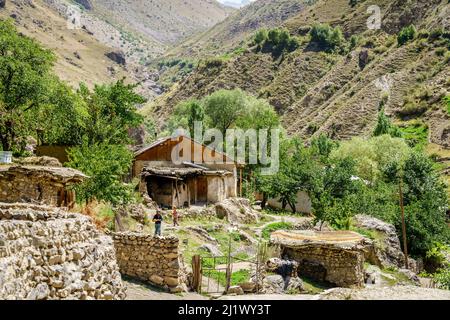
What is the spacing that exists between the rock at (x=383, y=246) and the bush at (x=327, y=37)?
334 ft

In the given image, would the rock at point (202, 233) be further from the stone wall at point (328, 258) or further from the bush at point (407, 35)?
the bush at point (407, 35)

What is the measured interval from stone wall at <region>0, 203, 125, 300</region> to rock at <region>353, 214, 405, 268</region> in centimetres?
1921

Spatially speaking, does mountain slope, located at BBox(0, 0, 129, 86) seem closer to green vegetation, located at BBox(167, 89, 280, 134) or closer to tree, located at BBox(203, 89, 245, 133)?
green vegetation, located at BBox(167, 89, 280, 134)

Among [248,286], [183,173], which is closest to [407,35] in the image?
[183,173]

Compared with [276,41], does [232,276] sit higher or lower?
lower

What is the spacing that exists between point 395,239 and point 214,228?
36.2ft

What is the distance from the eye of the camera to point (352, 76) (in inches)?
4272

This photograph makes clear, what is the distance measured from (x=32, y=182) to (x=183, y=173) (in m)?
15.4

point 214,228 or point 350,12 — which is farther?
point 350,12

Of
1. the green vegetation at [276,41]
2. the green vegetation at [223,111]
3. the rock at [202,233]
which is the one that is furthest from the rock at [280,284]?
the green vegetation at [276,41]

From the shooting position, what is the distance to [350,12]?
463 ft

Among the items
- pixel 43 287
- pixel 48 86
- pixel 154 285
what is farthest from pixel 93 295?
pixel 48 86

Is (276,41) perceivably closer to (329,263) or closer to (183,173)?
(183,173)
